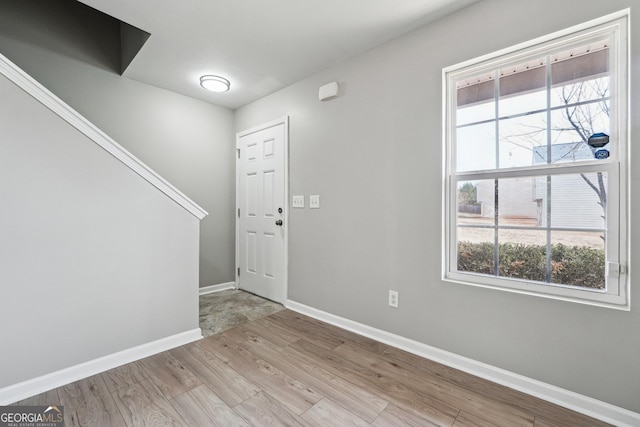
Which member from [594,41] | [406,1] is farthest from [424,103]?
[594,41]

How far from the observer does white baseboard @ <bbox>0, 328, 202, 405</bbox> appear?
156 centimetres

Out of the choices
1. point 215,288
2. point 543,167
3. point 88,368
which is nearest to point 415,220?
point 543,167

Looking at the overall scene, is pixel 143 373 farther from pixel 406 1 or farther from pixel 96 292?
pixel 406 1

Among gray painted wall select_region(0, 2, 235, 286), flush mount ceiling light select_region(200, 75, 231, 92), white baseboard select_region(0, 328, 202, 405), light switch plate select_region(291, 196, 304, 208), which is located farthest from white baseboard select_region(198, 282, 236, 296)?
flush mount ceiling light select_region(200, 75, 231, 92)

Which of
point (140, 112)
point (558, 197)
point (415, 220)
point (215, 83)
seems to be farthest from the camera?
point (140, 112)

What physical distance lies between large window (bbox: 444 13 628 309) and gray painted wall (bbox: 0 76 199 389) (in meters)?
2.13

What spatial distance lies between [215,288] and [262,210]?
121 cm

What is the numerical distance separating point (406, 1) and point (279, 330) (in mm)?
2637

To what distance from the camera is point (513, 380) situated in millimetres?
1689

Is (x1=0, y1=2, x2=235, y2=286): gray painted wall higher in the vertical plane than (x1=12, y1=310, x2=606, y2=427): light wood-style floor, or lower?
higher

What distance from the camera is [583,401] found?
149 cm

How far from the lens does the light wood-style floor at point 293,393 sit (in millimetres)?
1445

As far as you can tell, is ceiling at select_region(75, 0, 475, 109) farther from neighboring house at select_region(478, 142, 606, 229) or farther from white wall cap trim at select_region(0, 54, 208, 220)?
neighboring house at select_region(478, 142, 606, 229)

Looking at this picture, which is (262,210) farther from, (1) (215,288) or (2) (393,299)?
(2) (393,299)
